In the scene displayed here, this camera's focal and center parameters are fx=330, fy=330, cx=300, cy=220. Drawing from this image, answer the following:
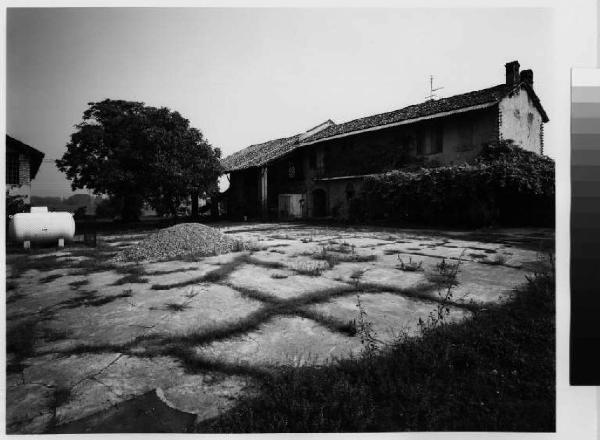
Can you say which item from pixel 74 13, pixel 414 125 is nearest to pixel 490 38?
pixel 74 13

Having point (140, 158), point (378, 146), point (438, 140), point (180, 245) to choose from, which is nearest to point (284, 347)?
point (180, 245)

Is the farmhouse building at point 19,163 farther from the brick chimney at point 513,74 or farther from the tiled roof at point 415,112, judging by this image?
the brick chimney at point 513,74

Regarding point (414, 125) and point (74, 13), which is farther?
point (414, 125)

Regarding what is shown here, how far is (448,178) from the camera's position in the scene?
412 inches

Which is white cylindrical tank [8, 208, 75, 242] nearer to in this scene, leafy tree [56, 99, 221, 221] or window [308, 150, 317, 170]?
leafy tree [56, 99, 221, 221]

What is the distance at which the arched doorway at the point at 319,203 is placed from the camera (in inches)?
715

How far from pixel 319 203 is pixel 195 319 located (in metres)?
15.8

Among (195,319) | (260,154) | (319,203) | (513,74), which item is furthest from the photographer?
(260,154)

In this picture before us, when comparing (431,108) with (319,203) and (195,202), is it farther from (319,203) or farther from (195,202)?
(195,202)

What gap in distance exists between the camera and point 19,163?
15.6 feet

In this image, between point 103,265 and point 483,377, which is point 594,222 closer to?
point 483,377

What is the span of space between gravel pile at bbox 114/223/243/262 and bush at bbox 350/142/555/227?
7.09 meters

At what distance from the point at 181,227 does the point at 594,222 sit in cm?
632

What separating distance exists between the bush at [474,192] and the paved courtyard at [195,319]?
4.52 m
